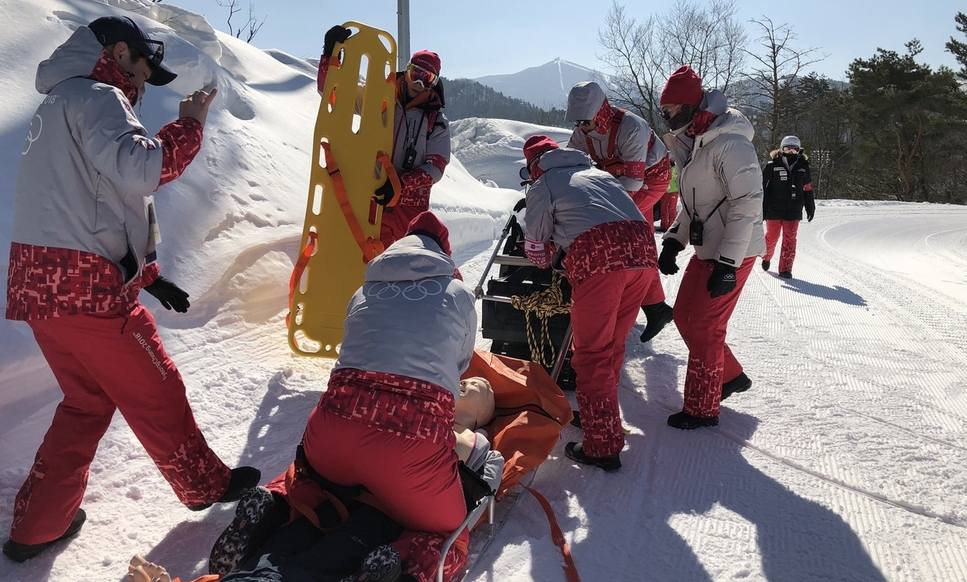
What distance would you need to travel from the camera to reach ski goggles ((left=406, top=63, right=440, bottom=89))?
165 inches

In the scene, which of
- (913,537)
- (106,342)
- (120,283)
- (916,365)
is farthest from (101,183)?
(916,365)

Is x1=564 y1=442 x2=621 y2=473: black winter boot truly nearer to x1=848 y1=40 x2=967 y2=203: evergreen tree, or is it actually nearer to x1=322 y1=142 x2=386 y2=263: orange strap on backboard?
x1=322 y1=142 x2=386 y2=263: orange strap on backboard

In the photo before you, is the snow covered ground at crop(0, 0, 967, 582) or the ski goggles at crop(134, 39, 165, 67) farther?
the snow covered ground at crop(0, 0, 967, 582)

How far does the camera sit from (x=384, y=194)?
4.23m

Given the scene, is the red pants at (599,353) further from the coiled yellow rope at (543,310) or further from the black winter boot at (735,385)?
the black winter boot at (735,385)

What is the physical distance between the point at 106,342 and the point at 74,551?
833mm

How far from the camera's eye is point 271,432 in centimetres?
355

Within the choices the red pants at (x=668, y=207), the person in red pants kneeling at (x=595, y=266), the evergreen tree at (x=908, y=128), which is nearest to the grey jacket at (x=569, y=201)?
the person in red pants kneeling at (x=595, y=266)

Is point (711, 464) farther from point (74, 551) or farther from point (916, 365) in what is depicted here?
point (74, 551)

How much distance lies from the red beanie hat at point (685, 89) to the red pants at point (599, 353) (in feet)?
3.08

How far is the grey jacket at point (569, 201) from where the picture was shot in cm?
330

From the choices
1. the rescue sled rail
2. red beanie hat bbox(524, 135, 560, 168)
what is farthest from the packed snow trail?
red beanie hat bbox(524, 135, 560, 168)

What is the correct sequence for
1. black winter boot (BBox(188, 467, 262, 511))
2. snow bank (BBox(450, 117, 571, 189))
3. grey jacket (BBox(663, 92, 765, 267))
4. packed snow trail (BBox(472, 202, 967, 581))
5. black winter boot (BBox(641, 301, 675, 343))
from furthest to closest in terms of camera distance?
snow bank (BBox(450, 117, 571, 189)), black winter boot (BBox(641, 301, 675, 343)), grey jacket (BBox(663, 92, 765, 267)), black winter boot (BBox(188, 467, 262, 511)), packed snow trail (BBox(472, 202, 967, 581))

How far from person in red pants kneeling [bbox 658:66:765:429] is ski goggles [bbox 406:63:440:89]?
1.45 meters
